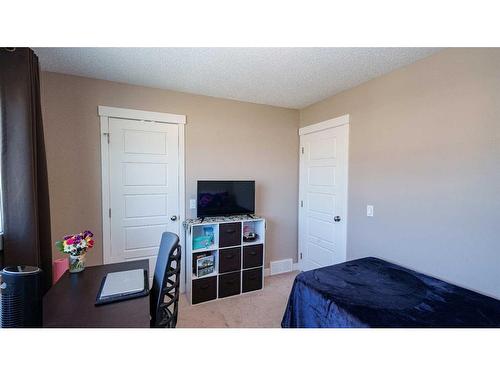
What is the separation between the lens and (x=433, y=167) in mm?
1783

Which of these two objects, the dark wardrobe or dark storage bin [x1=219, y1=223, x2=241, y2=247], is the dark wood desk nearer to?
the dark wardrobe

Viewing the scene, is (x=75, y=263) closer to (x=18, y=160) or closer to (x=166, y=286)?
(x=166, y=286)

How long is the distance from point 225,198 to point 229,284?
1056 millimetres

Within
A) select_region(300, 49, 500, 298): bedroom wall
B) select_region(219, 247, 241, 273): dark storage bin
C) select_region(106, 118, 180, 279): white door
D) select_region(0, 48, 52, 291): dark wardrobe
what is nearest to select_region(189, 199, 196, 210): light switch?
select_region(106, 118, 180, 279): white door

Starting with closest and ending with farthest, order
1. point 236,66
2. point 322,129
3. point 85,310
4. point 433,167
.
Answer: point 85,310 → point 433,167 → point 236,66 → point 322,129

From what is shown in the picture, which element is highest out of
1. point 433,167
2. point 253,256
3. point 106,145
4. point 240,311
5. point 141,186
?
point 106,145

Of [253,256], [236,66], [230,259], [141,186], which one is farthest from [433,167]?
[141,186]

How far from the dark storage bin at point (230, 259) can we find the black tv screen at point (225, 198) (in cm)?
47

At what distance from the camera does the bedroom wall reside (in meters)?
1.50

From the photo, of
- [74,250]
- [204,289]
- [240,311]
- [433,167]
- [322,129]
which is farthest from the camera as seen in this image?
[322,129]
